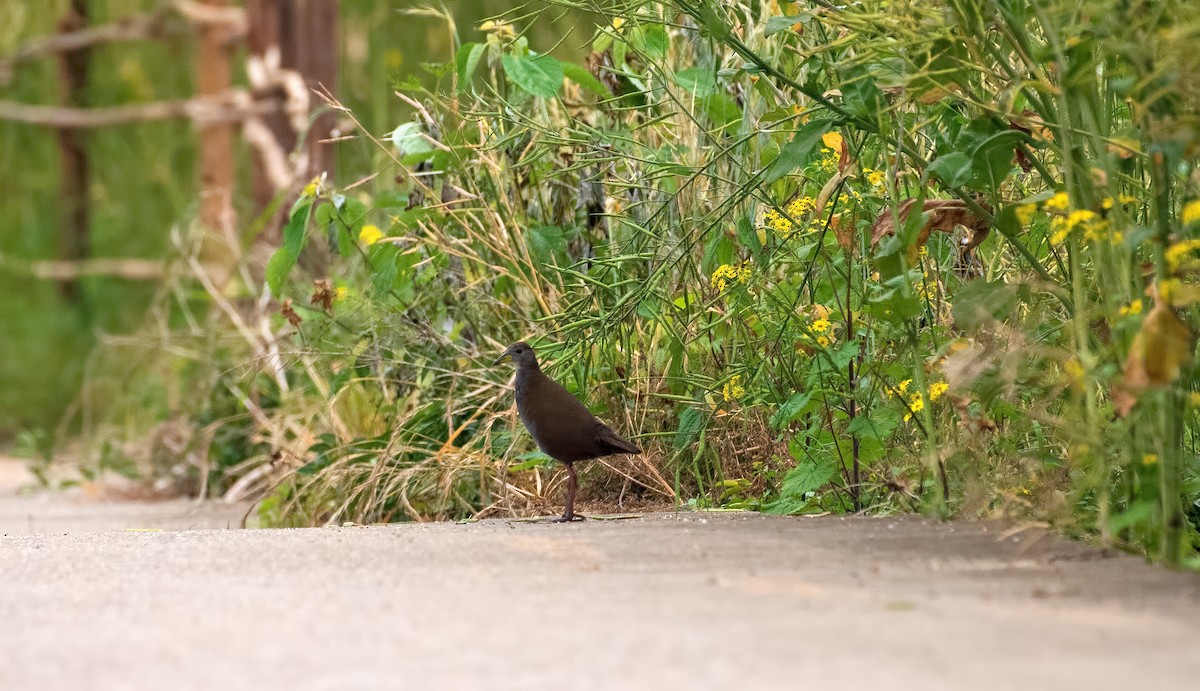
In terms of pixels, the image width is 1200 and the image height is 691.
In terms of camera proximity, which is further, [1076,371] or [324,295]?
[324,295]

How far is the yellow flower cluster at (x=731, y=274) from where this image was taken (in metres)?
3.45

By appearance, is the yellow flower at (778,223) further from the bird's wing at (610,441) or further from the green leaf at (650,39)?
the green leaf at (650,39)

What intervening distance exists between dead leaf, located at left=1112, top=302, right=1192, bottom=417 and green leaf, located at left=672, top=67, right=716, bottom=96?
1833 millimetres

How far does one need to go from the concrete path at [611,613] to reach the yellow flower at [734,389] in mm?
633

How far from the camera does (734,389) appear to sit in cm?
348

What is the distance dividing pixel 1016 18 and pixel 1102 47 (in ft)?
0.66

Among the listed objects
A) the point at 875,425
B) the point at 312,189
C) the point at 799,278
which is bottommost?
the point at 875,425

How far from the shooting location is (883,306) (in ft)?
9.73

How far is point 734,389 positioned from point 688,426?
7.9 inches

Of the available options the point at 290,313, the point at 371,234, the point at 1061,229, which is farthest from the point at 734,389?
the point at 290,313

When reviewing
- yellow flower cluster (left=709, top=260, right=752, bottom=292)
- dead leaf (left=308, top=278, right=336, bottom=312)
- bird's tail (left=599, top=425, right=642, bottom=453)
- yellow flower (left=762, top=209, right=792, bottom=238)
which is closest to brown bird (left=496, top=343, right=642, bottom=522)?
bird's tail (left=599, top=425, right=642, bottom=453)

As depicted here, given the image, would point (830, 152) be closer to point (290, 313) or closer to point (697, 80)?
point (697, 80)

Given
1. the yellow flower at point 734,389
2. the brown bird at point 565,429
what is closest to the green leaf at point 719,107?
the yellow flower at point 734,389

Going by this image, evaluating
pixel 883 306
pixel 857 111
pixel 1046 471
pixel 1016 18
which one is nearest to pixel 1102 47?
pixel 1016 18
